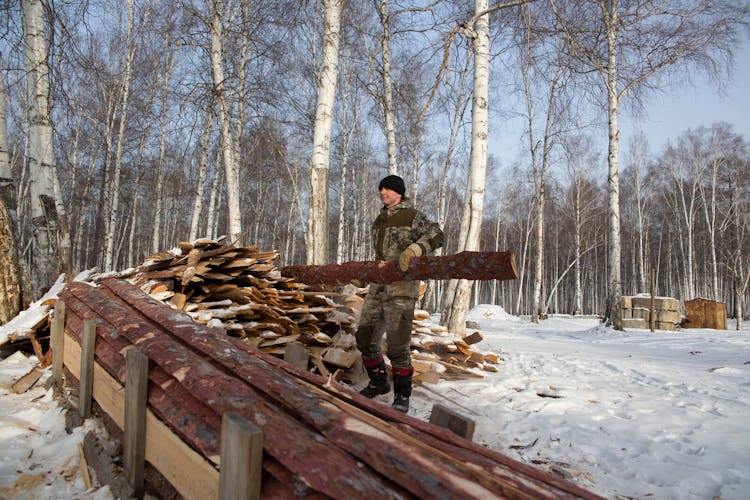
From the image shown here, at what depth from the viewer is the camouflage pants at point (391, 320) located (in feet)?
11.3

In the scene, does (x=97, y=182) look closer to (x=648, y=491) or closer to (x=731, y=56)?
(x=648, y=491)

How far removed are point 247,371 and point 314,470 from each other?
0.85 metres

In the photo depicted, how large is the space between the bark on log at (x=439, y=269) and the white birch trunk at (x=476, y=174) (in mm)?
3328

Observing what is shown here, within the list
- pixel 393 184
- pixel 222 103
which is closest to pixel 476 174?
pixel 393 184

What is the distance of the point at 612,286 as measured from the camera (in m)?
11.6

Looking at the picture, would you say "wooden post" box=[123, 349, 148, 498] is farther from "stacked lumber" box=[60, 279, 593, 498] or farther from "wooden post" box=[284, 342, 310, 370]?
"wooden post" box=[284, 342, 310, 370]

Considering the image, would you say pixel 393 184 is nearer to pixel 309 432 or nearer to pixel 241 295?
pixel 241 295

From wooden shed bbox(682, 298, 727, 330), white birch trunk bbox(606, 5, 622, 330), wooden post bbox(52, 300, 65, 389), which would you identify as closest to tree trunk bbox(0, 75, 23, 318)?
wooden post bbox(52, 300, 65, 389)

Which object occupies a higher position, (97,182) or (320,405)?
(97,182)

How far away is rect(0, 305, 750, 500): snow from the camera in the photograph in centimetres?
248

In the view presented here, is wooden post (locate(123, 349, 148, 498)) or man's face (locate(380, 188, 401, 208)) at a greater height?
man's face (locate(380, 188, 401, 208))

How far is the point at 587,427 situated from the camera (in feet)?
11.2

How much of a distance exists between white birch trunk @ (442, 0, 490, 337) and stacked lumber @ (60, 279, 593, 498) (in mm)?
4746

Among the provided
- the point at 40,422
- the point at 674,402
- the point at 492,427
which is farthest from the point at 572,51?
the point at 40,422
